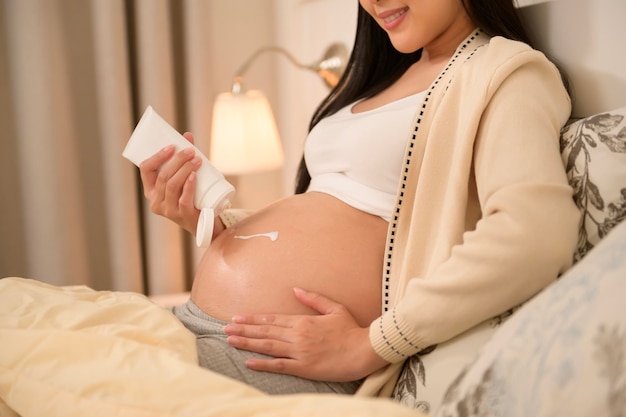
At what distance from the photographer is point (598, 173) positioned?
79 centimetres

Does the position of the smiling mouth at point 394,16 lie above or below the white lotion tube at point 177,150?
above

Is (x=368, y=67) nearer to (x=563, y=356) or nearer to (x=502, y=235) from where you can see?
(x=502, y=235)

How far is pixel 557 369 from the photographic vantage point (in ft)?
1.64

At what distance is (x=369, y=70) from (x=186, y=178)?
46cm

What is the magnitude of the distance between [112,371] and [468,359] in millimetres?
398

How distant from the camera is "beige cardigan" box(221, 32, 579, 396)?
0.75 metres

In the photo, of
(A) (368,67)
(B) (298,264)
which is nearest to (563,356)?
(B) (298,264)

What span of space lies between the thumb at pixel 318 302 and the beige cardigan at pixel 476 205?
0.07m

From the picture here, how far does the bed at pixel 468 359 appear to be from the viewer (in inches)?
20.3

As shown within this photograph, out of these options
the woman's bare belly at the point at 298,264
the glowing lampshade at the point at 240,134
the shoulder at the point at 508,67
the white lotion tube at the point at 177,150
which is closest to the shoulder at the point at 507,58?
the shoulder at the point at 508,67

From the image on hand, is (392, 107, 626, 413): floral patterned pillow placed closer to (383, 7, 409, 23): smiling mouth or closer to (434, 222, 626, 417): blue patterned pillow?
(434, 222, 626, 417): blue patterned pillow

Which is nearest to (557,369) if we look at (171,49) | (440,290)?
(440,290)

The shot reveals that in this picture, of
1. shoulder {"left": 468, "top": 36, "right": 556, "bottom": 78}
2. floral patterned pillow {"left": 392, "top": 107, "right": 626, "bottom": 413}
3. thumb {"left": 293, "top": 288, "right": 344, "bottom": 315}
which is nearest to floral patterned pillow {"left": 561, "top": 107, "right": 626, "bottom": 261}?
floral patterned pillow {"left": 392, "top": 107, "right": 626, "bottom": 413}

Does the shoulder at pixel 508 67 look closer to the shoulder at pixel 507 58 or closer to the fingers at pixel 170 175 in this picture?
the shoulder at pixel 507 58
